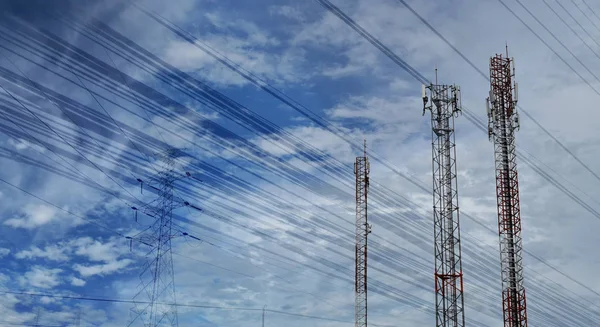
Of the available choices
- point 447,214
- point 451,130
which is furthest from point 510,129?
point 447,214

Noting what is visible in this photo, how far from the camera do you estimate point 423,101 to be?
6950 centimetres

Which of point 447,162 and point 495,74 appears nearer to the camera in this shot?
point 447,162

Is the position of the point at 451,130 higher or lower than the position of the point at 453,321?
higher

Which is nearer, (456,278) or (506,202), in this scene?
(456,278)

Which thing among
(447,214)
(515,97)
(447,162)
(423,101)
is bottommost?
(447,214)

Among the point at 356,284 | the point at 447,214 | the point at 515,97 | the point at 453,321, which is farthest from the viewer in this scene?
the point at 356,284

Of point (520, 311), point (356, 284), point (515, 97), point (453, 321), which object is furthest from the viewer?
point (356, 284)

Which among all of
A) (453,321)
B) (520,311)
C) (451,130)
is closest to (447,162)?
(451,130)

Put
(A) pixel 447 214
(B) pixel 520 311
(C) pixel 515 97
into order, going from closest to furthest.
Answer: (A) pixel 447 214
(B) pixel 520 311
(C) pixel 515 97

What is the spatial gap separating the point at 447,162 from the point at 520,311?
2257cm

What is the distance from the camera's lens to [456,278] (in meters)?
64.4

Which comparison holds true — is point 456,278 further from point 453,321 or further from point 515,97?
point 515,97

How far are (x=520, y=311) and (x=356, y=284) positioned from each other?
23068 mm

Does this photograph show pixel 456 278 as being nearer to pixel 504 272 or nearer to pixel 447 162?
pixel 447 162
